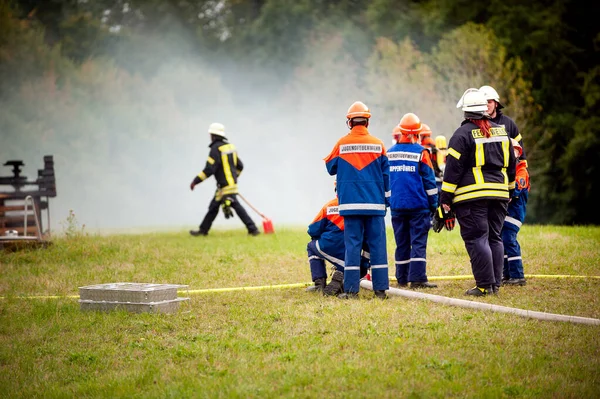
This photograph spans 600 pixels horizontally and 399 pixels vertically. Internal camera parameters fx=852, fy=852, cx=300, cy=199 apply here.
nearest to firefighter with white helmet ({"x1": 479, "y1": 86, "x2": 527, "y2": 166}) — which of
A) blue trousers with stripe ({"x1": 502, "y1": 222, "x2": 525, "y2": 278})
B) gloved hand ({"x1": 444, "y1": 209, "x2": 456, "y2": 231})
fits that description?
blue trousers with stripe ({"x1": 502, "y1": 222, "x2": 525, "y2": 278})

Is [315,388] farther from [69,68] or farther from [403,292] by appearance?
[69,68]

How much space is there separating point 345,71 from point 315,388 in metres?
40.6

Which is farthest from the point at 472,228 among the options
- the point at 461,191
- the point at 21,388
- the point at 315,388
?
the point at 21,388

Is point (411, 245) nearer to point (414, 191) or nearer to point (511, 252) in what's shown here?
point (414, 191)

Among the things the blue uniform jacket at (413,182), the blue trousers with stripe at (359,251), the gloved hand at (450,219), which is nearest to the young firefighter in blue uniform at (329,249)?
the blue trousers with stripe at (359,251)

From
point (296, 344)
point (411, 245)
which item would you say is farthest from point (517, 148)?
point (296, 344)

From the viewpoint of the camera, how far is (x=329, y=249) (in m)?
9.60

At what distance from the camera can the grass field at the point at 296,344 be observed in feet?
19.8

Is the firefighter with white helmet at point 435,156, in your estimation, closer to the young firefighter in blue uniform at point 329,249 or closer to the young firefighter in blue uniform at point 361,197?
the young firefighter in blue uniform at point 329,249

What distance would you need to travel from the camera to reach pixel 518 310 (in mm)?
8047

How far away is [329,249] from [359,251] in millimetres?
450

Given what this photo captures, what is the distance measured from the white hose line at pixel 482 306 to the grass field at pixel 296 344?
8 centimetres

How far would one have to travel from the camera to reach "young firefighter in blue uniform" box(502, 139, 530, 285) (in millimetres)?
10062

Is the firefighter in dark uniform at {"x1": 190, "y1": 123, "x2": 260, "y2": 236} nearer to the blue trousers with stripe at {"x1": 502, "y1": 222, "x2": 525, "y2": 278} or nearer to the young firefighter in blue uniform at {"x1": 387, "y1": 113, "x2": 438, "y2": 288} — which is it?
the young firefighter in blue uniform at {"x1": 387, "y1": 113, "x2": 438, "y2": 288}
